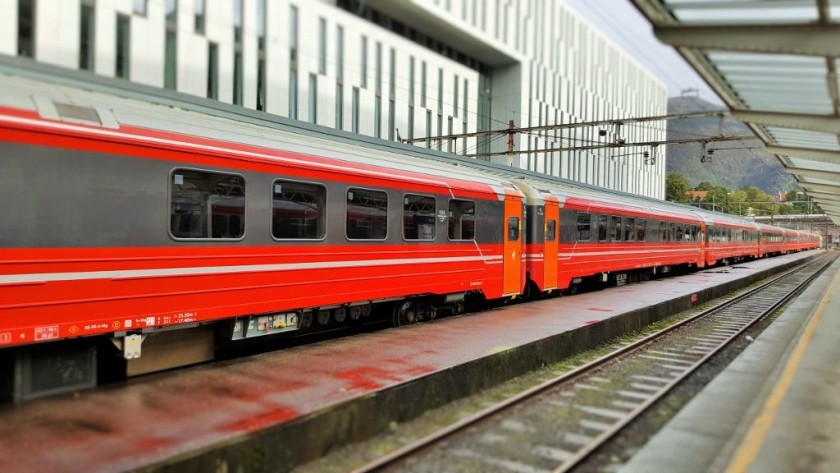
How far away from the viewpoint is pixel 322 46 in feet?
91.2

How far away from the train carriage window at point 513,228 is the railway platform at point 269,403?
11.2 ft

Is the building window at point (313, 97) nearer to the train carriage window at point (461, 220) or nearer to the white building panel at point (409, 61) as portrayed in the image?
the white building panel at point (409, 61)

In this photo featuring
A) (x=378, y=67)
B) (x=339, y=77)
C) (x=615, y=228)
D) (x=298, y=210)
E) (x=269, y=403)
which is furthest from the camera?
(x=378, y=67)

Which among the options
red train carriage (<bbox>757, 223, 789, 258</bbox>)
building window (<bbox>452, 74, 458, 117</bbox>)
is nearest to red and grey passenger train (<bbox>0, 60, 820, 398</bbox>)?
building window (<bbox>452, 74, 458, 117</bbox>)

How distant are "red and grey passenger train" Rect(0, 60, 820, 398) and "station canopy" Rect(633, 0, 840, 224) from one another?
471 centimetres

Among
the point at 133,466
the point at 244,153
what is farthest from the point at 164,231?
the point at 133,466

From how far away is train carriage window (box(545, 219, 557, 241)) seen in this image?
14.7 metres

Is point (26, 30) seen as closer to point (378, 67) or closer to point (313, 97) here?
point (313, 97)

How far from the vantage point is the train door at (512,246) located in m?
13.0

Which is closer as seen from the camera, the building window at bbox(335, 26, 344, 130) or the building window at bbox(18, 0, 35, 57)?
the building window at bbox(18, 0, 35, 57)

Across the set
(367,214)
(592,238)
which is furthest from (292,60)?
(367,214)

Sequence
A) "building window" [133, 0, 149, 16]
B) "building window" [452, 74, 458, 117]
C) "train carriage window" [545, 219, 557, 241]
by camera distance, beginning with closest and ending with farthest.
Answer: "train carriage window" [545, 219, 557, 241]
"building window" [133, 0, 149, 16]
"building window" [452, 74, 458, 117]

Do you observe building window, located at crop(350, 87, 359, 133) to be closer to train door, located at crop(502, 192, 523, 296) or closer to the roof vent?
train door, located at crop(502, 192, 523, 296)

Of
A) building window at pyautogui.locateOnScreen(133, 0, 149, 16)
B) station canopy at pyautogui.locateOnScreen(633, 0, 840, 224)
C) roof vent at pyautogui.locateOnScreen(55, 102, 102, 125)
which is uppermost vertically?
building window at pyautogui.locateOnScreen(133, 0, 149, 16)
